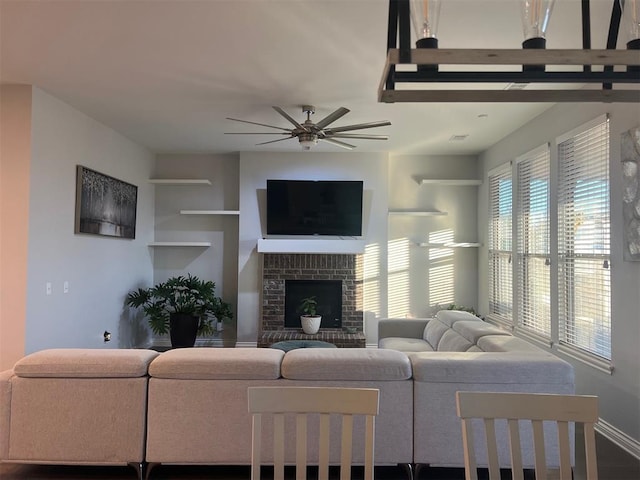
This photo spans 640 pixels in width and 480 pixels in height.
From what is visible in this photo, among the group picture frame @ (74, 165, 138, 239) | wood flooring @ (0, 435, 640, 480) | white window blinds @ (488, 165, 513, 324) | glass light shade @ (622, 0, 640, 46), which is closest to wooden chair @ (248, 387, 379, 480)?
glass light shade @ (622, 0, 640, 46)

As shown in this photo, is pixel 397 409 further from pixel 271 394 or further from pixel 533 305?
pixel 533 305

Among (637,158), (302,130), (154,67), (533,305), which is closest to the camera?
(637,158)

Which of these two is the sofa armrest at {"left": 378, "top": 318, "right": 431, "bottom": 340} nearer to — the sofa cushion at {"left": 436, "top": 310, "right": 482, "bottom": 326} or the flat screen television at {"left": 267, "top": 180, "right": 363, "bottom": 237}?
the sofa cushion at {"left": 436, "top": 310, "right": 482, "bottom": 326}

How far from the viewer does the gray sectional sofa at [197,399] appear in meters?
2.32

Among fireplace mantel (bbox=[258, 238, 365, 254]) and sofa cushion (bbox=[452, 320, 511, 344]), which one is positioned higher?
fireplace mantel (bbox=[258, 238, 365, 254])

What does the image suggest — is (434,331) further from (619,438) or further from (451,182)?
(451,182)

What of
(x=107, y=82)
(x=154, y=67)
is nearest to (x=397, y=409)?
(x=154, y=67)

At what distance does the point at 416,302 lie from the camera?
245 inches

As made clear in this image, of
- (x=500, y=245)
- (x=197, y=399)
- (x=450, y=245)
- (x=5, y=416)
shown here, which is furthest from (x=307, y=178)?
(x=5, y=416)

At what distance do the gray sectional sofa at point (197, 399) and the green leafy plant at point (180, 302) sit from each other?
3.18m

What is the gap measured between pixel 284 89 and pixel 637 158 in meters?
2.74

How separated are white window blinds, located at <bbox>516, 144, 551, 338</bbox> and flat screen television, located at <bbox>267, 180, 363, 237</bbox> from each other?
212 centimetres

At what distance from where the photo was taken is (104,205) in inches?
188

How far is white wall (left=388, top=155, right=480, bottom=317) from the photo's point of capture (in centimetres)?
624
